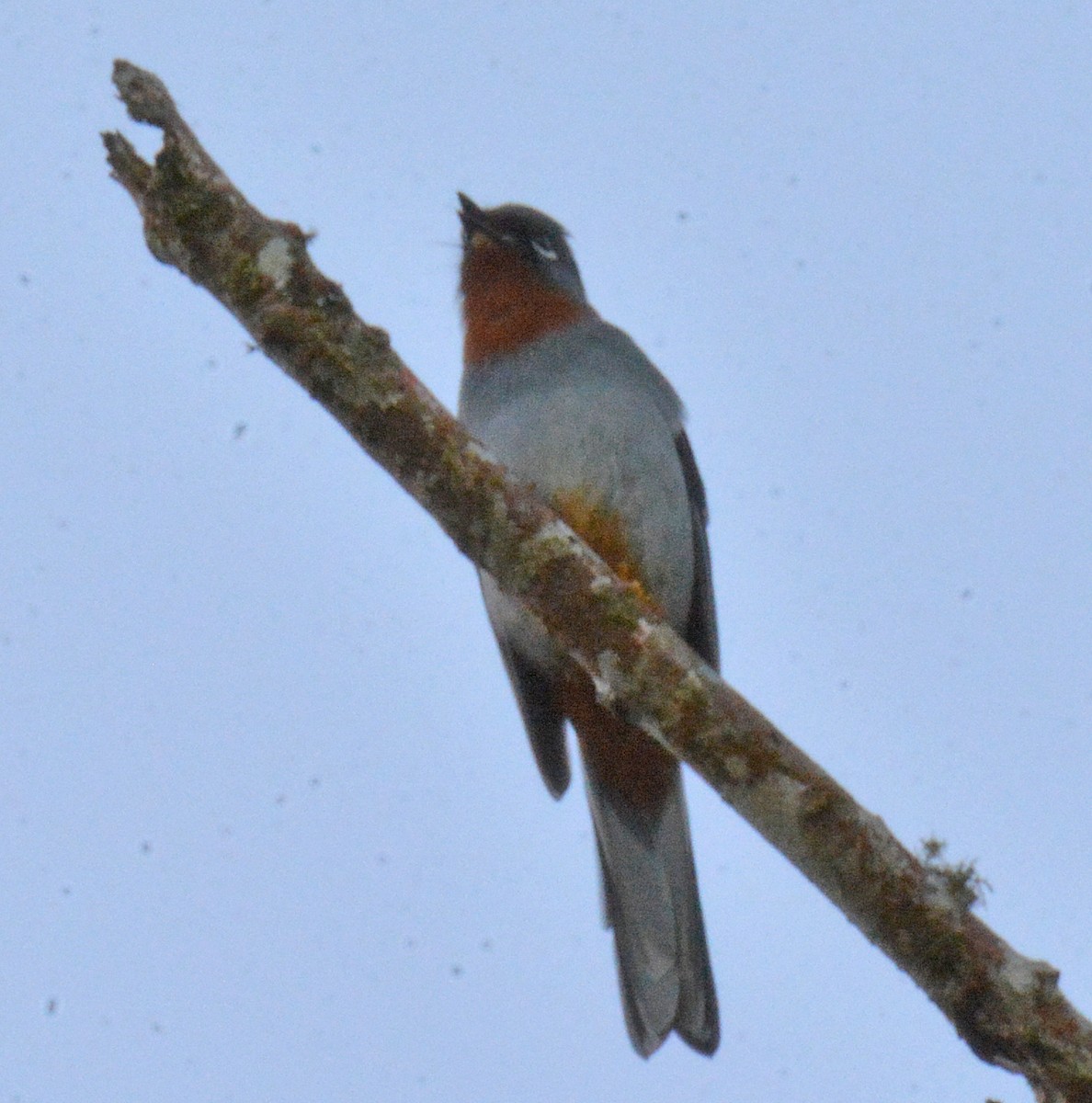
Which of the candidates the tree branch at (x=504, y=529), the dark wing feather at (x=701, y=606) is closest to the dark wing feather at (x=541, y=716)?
the dark wing feather at (x=701, y=606)

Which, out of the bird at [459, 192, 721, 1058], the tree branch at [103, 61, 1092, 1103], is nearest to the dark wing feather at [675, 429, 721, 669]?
the bird at [459, 192, 721, 1058]

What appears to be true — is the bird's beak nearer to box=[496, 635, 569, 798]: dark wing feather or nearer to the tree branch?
box=[496, 635, 569, 798]: dark wing feather

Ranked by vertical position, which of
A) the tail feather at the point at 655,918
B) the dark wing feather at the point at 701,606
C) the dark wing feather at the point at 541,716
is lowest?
the tail feather at the point at 655,918

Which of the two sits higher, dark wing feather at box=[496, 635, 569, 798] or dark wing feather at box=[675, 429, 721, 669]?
dark wing feather at box=[675, 429, 721, 669]

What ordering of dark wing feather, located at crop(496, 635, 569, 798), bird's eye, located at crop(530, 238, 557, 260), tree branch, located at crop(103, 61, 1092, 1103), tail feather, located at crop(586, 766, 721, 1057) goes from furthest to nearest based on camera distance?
1. bird's eye, located at crop(530, 238, 557, 260)
2. dark wing feather, located at crop(496, 635, 569, 798)
3. tail feather, located at crop(586, 766, 721, 1057)
4. tree branch, located at crop(103, 61, 1092, 1103)

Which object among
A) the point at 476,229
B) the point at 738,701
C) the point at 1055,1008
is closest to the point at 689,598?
the point at 476,229

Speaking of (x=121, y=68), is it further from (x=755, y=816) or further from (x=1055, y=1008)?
(x=1055, y=1008)

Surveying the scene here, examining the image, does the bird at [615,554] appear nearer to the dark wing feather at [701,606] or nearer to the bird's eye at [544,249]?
the dark wing feather at [701,606]
